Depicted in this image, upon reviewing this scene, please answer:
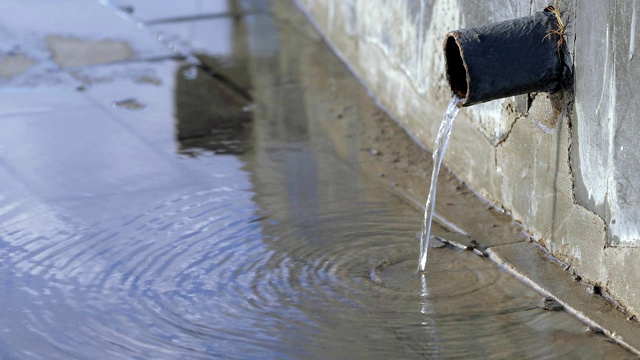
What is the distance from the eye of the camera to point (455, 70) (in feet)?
13.1

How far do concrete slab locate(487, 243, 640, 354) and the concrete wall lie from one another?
0.06 metres

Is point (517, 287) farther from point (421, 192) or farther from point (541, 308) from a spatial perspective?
point (421, 192)

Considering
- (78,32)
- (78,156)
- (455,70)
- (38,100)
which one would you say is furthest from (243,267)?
(78,32)

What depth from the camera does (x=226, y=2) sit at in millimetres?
8016

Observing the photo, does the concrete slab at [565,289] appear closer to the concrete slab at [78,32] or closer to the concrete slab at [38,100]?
the concrete slab at [38,100]

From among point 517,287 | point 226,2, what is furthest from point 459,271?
point 226,2

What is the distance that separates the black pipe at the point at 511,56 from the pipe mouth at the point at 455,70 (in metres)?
0.11

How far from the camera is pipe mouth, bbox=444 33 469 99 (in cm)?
392

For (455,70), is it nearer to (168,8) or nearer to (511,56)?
(511,56)

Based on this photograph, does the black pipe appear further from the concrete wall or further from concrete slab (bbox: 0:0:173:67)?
concrete slab (bbox: 0:0:173:67)

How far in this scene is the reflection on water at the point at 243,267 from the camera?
3.30 meters

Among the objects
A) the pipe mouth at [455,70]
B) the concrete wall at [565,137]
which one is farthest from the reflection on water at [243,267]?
the pipe mouth at [455,70]

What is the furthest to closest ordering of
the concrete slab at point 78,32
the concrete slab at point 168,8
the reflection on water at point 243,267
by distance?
1. the concrete slab at point 168,8
2. the concrete slab at point 78,32
3. the reflection on water at point 243,267

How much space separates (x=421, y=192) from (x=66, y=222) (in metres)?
1.69
